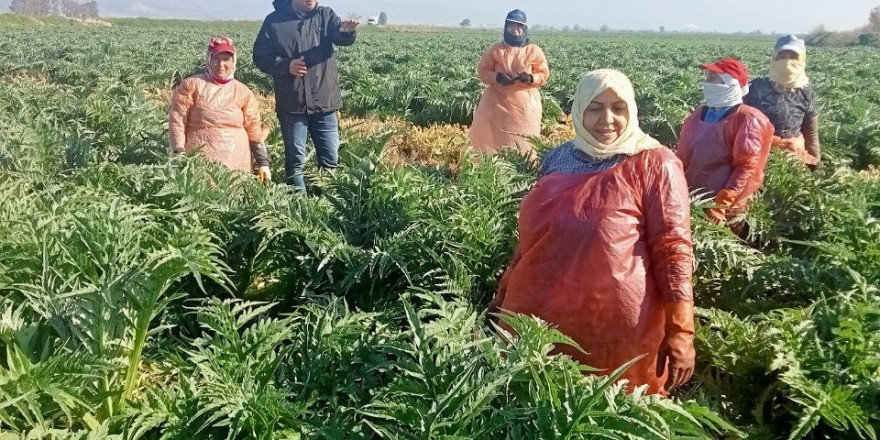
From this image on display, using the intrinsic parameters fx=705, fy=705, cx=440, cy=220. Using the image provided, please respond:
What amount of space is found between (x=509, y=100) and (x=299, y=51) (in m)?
2.02

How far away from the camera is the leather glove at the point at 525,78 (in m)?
6.18

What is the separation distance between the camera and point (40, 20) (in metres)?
58.5

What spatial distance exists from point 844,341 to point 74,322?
2595mm

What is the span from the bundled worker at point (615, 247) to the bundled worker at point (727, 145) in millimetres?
1433

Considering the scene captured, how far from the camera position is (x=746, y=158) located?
3725 millimetres

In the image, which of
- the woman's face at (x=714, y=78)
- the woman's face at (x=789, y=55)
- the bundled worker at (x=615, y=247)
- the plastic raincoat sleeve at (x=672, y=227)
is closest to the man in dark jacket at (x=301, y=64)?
the woman's face at (x=714, y=78)

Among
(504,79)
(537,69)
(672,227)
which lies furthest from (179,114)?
(672,227)


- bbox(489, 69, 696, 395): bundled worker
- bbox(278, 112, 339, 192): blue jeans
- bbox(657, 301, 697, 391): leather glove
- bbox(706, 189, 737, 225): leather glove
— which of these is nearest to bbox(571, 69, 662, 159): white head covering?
bbox(489, 69, 696, 395): bundled worker

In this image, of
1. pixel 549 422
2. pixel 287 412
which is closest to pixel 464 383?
pixel 549 422

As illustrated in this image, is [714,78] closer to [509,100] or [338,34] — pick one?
[509,100]

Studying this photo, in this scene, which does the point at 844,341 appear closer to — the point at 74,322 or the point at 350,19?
the point at 74,322

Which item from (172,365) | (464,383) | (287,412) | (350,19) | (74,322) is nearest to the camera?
(464,383)

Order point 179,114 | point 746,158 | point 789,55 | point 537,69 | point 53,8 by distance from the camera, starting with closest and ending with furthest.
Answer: point 746,158, point 179,114, point 789,55, point 537,69, point 53,8

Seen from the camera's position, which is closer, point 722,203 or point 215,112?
point 722,203
